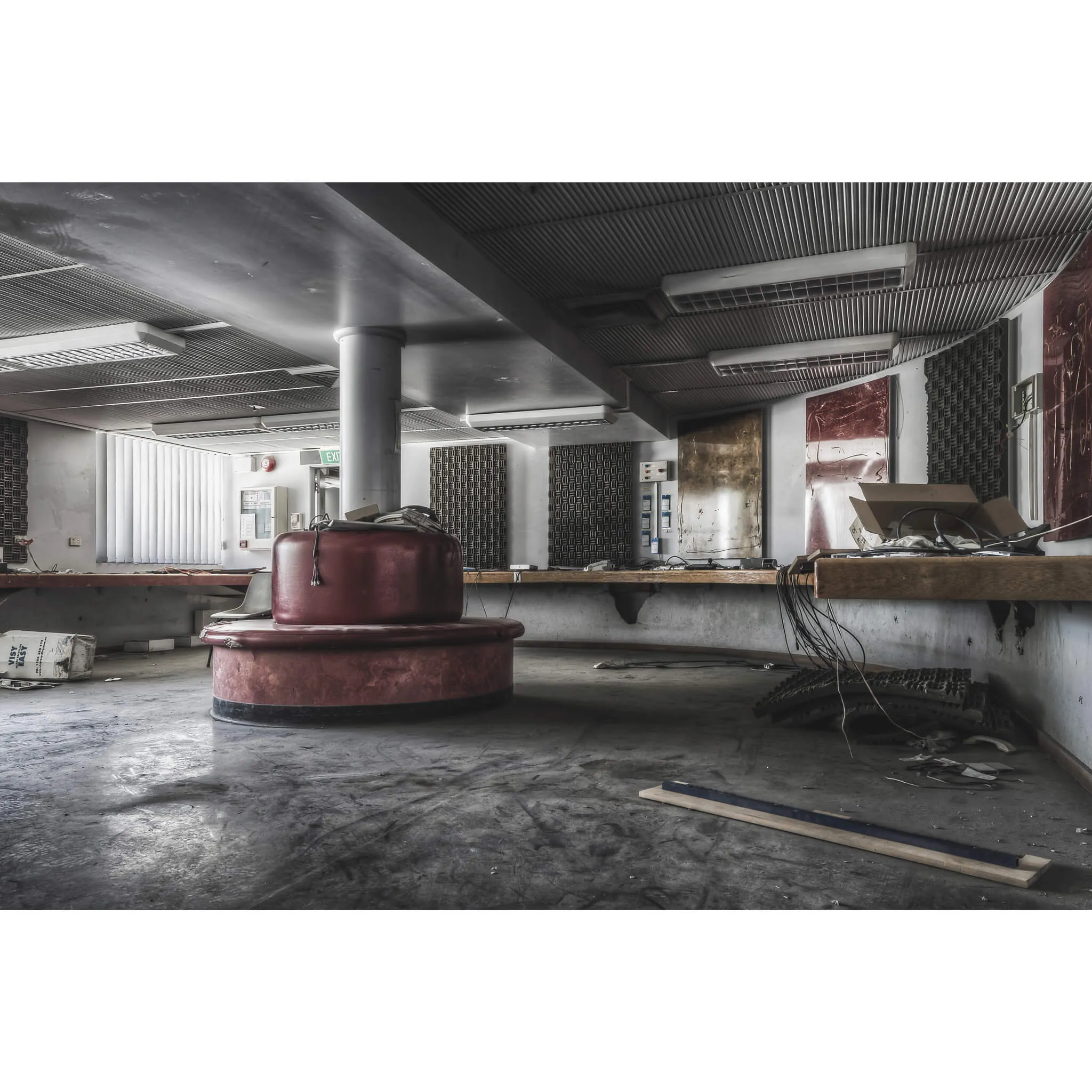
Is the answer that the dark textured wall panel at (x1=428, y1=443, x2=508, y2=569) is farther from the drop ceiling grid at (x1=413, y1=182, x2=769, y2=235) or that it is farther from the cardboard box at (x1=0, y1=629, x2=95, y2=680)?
the drop ceiling grid at (x1=413, y1=182, x2=769, y2=235)

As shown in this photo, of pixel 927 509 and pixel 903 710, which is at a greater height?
pixel 927 509

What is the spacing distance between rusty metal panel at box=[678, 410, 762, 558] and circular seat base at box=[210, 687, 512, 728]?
4500 millimetres

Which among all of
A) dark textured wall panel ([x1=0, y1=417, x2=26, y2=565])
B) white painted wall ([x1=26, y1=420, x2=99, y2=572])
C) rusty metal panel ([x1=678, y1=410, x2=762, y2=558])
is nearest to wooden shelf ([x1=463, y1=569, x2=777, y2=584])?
rusty metal panel ([x1=678, y1=410, x2=762, y2=558])

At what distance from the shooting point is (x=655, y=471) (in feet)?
27.5

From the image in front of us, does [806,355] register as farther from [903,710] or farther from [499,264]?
[903,710]

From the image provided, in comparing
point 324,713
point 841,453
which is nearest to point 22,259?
point 324,713

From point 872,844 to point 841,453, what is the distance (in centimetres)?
546

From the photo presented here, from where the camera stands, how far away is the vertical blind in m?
9.14

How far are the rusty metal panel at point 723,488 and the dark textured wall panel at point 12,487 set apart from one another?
676 centimetres

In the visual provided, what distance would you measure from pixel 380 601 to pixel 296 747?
921 millimetres

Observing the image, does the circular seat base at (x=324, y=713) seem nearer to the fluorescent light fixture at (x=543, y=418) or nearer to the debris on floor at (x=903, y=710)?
the debris on floor at (x=903, y=710)
